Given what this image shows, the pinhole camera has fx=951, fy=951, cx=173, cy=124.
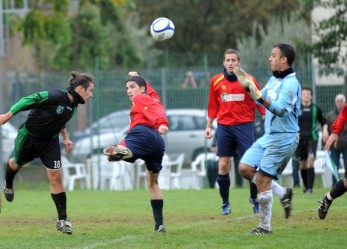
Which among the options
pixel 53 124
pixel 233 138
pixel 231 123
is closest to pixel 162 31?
pixel 231 123

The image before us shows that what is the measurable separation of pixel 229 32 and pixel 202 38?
5.52 feet

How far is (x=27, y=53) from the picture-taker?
5338 cm

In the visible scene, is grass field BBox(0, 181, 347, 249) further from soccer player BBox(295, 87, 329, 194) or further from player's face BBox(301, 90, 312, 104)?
player's face BBox(301, 90, 312, 104)

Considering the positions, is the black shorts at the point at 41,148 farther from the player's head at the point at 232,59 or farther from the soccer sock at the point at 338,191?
the soccer sock at the point at 338,191

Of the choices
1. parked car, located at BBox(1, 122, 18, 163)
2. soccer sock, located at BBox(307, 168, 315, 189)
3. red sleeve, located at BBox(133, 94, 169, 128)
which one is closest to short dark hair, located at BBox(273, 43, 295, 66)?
red sleeve, located at BBox(133, 94, 169, 128)

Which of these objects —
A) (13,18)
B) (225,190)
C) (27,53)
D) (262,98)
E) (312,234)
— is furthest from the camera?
(27,53)

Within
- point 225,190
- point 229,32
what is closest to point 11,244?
point 225,190

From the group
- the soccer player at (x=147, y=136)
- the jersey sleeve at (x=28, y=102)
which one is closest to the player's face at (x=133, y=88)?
the soccer player at (x=147, y=136)

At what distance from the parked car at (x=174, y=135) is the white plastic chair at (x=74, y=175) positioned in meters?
0.52

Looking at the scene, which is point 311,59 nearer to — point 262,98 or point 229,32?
point 262,98

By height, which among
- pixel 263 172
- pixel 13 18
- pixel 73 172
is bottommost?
pixel 73 172

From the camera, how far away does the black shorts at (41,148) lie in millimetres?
11398

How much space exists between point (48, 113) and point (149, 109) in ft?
3.96

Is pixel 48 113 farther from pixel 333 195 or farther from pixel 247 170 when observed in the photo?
pixel 333 195
